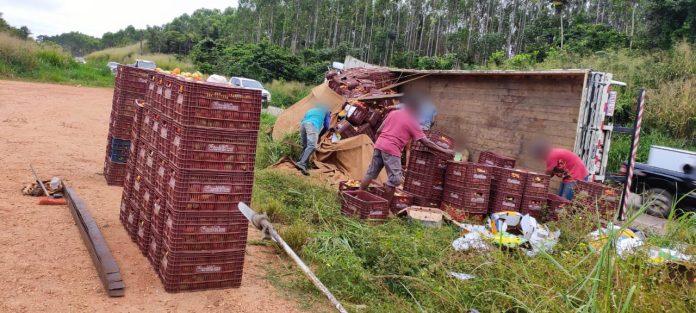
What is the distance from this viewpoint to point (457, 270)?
466cm

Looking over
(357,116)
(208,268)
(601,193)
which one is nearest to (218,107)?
(208,268)

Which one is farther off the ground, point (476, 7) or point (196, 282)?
point (476, 7)

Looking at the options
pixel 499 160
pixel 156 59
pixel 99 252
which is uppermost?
pixel 156 59

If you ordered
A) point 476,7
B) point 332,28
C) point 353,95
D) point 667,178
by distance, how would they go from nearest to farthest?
point 667,178, point 353,95, point 476,7, point 332,28

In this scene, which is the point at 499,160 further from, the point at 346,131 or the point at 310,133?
the point at 310,133

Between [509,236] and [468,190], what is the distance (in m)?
1.83

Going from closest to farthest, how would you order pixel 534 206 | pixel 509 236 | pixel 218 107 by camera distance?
pixel 218 107, pixel 509 236, pixel 534 206

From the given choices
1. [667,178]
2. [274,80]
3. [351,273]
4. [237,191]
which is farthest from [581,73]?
[274,80]

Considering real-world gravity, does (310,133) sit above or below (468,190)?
above

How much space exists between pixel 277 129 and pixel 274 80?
21419 millimetres

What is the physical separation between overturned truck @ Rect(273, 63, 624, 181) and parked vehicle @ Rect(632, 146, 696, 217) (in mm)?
1746

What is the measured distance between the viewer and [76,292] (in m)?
3.89

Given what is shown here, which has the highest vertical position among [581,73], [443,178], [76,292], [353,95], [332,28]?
[332,28]

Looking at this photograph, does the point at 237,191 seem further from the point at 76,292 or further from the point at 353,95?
the point at 353,95
